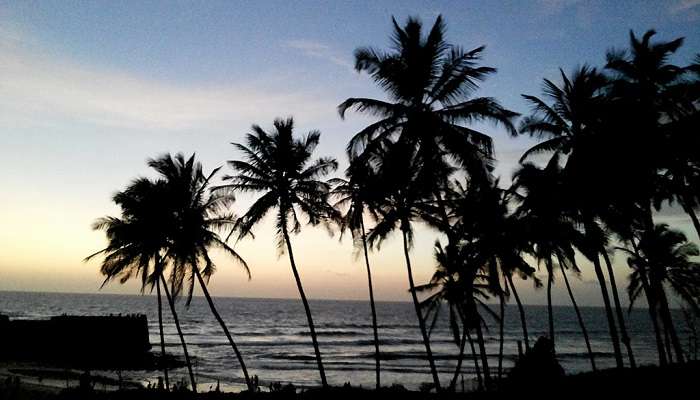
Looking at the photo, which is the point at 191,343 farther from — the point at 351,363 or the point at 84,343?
the point at 351,363

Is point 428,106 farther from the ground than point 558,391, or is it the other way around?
point 428,106

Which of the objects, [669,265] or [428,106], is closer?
[428,106]

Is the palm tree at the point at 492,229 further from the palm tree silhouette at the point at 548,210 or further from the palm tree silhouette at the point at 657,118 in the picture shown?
the palm tree silhouette at the point at 657,118

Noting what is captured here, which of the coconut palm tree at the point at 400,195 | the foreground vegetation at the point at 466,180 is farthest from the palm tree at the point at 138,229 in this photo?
the coconut palm tree at the point at 400,195

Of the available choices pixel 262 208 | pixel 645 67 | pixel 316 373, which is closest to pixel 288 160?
pixel 262 208

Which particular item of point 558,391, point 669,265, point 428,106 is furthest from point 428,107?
point 669,265

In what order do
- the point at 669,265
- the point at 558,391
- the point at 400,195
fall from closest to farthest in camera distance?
Answer: 1. the point at 558,391
2. the point at 400,195
3. the point at 669,265

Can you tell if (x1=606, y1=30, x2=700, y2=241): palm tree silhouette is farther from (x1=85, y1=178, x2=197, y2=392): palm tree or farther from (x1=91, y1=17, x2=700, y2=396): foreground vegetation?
(x1=85, y1=178, x2=197, y2=392): palm tree

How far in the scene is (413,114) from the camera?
1581 cm

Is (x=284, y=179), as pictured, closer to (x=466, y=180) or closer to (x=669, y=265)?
(x=466, y=180)

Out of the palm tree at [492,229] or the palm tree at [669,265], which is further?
the palm tree at [669,265]

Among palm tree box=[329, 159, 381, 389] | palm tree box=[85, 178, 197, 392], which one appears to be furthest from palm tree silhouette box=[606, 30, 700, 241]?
palm tree box=[85, 178, 197, 392]

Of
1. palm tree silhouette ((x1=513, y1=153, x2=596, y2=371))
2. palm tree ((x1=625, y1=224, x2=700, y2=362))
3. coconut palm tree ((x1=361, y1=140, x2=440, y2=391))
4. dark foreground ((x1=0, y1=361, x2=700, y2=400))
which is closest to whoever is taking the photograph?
dark foreground ((x1=0, y1=361, x2=700, y2=400))

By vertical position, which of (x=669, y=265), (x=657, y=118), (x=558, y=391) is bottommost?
(x=558, y=391)
